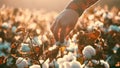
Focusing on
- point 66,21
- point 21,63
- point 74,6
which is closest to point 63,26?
point 66,21

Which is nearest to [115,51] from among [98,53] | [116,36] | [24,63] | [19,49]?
[116,36]

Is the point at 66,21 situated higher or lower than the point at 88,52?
higher

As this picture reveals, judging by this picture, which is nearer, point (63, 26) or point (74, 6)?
point (63, 26)

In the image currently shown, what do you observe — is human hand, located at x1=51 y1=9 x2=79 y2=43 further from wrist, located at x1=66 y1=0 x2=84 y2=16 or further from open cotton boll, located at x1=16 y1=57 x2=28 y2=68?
open cotton boll, located at x1=16 y1=57 x2=28 y2=68

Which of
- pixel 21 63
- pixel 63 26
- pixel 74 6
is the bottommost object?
pixel 21 63

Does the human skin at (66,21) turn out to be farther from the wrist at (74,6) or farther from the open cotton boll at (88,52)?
the open cotton boll at (88,52)

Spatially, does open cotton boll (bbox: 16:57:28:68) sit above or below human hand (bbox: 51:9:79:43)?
below

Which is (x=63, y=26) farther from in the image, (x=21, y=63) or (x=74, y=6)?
(x=21, y=63)

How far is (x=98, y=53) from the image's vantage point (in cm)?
441

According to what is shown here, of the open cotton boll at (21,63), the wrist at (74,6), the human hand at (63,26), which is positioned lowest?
the open cotton boll at (21,63)

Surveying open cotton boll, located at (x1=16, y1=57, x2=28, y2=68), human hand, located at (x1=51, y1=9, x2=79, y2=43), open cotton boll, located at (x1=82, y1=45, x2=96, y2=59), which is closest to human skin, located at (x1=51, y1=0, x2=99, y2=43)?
human hand, located at (x1=51, y1=9, x2=79, y2=43)

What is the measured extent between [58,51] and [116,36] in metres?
1.28

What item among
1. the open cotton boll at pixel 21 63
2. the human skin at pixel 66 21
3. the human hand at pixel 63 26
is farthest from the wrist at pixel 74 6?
the open cotton boll at pixel 21 63

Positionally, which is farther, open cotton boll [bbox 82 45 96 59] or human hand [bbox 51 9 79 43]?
open cotton boll [bbox 82 45 96 59]
